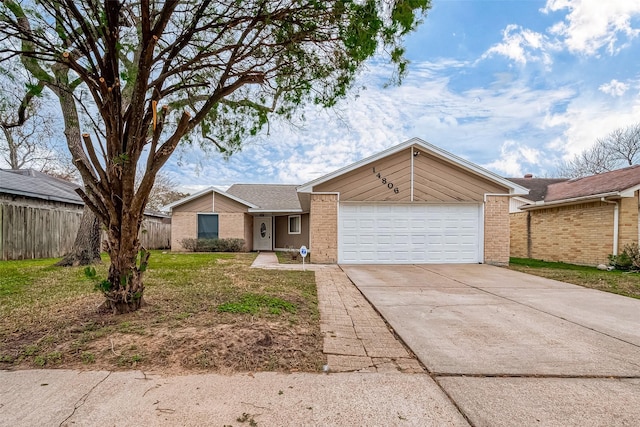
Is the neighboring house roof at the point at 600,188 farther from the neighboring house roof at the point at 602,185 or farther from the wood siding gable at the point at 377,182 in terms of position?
the wood siding gable at the point at 377,182

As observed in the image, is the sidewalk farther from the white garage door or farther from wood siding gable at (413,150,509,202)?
wood siding gable at (413,150,509,202)

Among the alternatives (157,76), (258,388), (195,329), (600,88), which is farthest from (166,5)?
(600,88)

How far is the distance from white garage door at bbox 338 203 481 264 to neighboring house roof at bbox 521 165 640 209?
11.9 ft

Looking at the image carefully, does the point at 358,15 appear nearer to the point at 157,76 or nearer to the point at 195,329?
the point at 157,76

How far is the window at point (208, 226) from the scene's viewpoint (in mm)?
17375

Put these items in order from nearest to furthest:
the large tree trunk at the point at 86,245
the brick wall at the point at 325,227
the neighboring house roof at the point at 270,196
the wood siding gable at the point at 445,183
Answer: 1. the large tree trunk at the point at 86,245
2. the brick wall at the point at 325,227
3. the wood siding gable at the point at 445,183
4. the neighboring house roof at the point at 270,196

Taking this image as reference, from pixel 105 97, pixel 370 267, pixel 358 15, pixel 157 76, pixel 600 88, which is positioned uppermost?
pixel 600 88

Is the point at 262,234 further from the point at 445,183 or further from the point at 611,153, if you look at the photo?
the point at 611,153

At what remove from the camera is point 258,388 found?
2.56 metres

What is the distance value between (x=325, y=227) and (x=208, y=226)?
345 inches

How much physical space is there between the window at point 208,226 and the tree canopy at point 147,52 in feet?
42.2

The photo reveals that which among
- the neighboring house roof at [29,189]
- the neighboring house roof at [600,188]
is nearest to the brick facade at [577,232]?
the neighboring house roof at [600,188]

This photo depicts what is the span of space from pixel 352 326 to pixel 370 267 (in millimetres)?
6317

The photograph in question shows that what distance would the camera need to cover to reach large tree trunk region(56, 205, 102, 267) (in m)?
9.65
